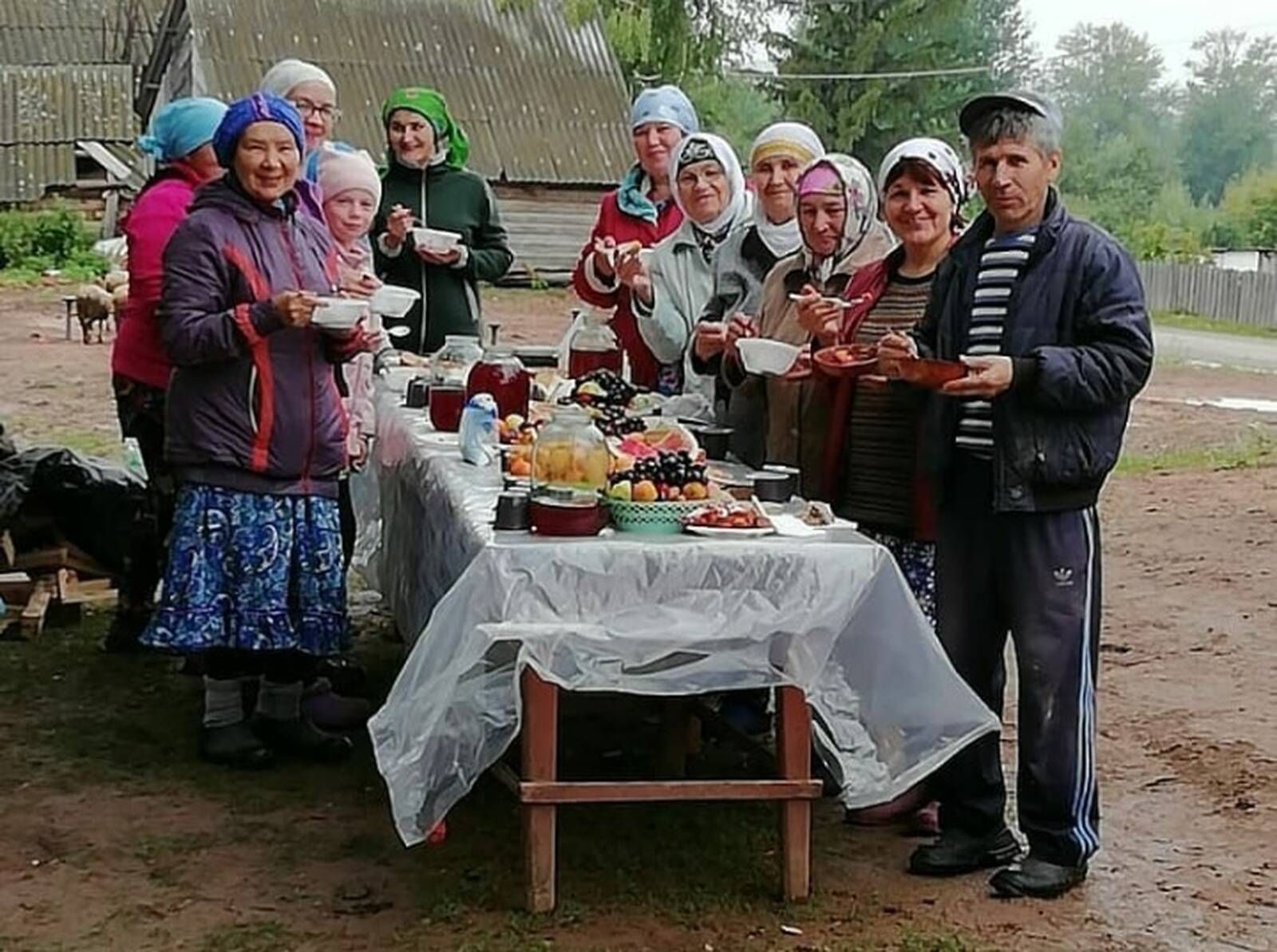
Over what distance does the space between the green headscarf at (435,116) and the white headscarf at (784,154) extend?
1469 mm

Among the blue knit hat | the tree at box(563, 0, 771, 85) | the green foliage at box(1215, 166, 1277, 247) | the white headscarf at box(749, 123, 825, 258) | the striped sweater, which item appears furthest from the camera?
the green foliage at box(1215, 166, 1277, 247)

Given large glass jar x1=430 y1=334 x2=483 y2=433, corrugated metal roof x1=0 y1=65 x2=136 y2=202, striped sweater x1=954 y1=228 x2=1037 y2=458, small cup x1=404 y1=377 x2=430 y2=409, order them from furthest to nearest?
corrugated metal roof x1=0 y1=65 x2=136 y2=202, small cup x1=404 y1=377 x2=430 y2=409, large glass jar x1=430 y1=334 x2=483 y2=433, striped sweater x1=954 y1=228 x2=1037 y2=458

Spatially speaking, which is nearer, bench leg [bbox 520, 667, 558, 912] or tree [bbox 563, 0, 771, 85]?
bench leg [bbox 520, 667, 558, 912]

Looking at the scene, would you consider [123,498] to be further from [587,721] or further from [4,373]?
[4,373]

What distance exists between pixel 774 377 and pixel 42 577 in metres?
2.93

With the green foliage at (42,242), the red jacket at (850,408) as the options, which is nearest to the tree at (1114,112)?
the green foliage at (42,242)

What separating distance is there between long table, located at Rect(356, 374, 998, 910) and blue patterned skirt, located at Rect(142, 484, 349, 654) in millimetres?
745

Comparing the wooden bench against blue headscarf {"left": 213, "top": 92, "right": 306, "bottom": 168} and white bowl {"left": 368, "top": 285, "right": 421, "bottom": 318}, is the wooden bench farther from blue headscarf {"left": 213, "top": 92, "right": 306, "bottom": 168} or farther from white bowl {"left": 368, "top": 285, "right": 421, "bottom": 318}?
blue headscarf {"left": 213, "top": 92, "right": 306, "bottom": 168}

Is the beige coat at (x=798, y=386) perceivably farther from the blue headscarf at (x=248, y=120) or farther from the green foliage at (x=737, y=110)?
the green foliage at (x=737, y=110)

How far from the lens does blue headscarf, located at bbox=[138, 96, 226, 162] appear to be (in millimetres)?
4352

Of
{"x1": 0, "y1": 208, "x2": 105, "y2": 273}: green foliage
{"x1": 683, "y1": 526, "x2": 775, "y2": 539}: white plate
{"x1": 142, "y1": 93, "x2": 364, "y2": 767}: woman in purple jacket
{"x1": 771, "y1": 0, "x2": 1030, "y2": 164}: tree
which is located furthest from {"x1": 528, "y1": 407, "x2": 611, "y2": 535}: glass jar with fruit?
{"x1": 771, "y1": 0, "x2": 1030, "y2": 164}: tree

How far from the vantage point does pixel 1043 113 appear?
306 cm

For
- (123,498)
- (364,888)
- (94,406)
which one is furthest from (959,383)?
(94,406)

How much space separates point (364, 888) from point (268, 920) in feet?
0.74
